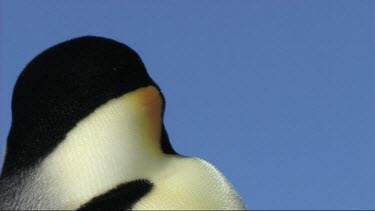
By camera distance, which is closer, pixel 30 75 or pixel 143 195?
pixel 143 195

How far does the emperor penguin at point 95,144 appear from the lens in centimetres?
126

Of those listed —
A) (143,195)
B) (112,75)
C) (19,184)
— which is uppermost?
(112,75)

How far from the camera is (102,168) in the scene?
1.28 metres

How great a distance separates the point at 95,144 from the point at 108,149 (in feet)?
0.07

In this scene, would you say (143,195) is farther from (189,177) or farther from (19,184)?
(19,184)

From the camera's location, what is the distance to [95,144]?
1309mm

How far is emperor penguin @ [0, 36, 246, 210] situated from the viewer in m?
1.26

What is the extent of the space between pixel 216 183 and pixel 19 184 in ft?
0.98

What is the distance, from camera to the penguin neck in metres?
1.28

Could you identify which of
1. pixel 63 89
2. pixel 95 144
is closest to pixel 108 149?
pixel 95 144

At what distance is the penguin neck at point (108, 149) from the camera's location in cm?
128

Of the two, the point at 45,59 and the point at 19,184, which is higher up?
the point at 45,59

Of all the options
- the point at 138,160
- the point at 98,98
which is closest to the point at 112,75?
the point at 98,98

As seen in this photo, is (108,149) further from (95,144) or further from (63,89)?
(63,89)
